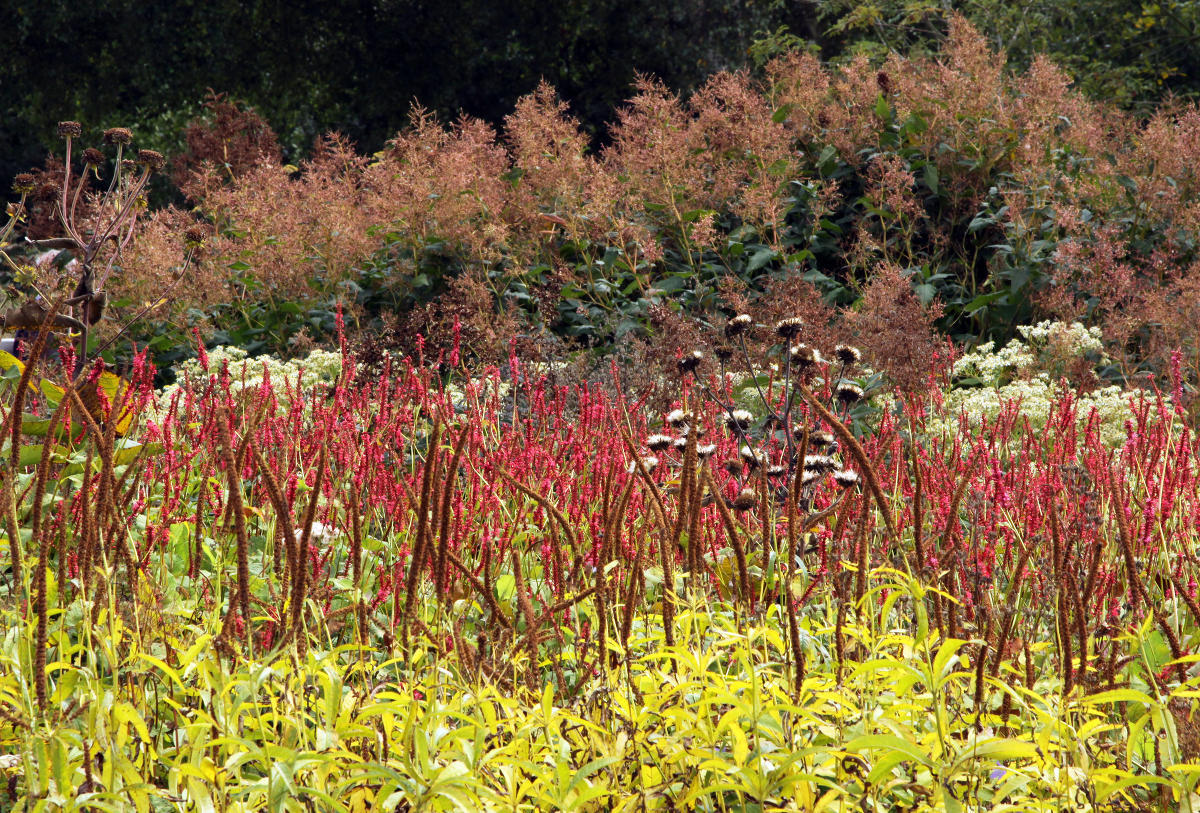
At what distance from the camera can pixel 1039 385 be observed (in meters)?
4.90

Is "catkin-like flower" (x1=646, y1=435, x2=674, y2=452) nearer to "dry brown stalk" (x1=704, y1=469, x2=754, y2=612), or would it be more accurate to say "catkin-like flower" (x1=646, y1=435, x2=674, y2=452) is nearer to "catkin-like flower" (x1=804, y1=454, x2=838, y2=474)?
"catkin-like flower" (x1=804, y1=454, x2=838, y2=474)

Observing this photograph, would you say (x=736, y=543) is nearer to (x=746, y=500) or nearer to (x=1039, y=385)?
(x=746, y=500)

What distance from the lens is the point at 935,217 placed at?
25.5 feet

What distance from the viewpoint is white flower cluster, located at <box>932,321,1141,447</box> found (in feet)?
15.2

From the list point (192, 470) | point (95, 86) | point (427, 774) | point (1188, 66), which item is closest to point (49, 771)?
point (427, 774)

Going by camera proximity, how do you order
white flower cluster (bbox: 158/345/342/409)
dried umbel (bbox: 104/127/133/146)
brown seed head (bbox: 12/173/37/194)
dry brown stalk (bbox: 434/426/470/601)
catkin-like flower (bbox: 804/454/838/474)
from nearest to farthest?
dry brown stalk (bbox: 434/426/470/601) < catkin-like flower (bbox: 804/454/838/474) < dried umbel (bbox: 104/127/133/146) < brown seed head (bbox: 12/173/37/194) < white flower cluster (bbox: 158/345/342/409)

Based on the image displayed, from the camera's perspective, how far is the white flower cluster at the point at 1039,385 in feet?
15.2

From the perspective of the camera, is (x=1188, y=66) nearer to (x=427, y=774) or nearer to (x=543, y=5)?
(x=543, y=5)

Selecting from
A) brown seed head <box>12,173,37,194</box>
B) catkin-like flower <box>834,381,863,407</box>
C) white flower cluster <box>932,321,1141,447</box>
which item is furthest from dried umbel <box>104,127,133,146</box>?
white flower cluster <box>932,321,1141,447</box>

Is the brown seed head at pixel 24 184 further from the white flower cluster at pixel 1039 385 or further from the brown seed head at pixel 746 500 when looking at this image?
the white flower cluster at pixel 1039 385

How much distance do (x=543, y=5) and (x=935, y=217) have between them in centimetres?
1399

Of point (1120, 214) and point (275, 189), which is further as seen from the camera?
point (275, 189)

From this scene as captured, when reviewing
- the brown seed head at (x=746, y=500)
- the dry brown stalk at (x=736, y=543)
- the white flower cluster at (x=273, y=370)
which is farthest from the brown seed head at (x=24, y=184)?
the dry brown stalk at (x=736, y=543)

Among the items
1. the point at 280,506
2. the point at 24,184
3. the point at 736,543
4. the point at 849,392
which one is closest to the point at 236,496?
the point at 280,506
